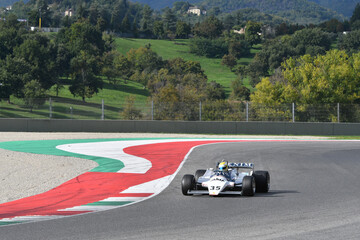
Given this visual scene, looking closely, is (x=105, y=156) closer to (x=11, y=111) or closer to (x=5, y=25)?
(x=11, y=111)

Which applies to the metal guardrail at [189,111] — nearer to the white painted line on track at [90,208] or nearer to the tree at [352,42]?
the white painted line on track at [90,208]

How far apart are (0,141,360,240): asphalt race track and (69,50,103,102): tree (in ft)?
213

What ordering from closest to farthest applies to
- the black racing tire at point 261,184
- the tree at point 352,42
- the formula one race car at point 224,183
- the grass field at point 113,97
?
1. the formula one race car at point 224,183
2. the black racing tire at point 261,184
3. the grass field at point 113,97
4. the tree at point 352,42

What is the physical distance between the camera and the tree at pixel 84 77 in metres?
77.9

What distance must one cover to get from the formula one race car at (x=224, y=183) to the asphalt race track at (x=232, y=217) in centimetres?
18

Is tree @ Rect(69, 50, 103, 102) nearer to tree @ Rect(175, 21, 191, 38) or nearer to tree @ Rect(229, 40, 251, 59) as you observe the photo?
tree @ Rect(229, 40, 251, 59)

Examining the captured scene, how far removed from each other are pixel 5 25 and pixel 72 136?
81.8 meters

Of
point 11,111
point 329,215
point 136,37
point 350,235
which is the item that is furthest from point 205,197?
point 136,37

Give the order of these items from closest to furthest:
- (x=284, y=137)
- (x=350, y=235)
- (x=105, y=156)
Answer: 1. (x=350, y=235)
2. (x=105, y=156)
3. (x=284, y=137)

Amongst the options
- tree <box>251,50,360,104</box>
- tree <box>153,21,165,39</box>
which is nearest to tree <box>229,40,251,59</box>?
tree <box>153,21,165,39</box>

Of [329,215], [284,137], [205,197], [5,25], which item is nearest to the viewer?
[329,215]

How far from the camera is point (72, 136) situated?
102 ft

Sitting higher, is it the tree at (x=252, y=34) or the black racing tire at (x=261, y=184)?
the tree at (x=252, y=34)

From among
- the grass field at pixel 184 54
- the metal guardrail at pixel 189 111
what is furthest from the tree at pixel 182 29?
the metal guardrail at pixel 189 111
